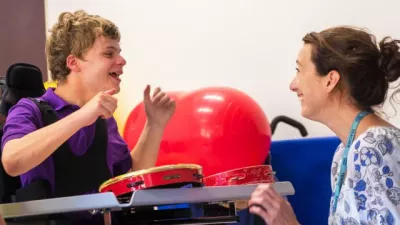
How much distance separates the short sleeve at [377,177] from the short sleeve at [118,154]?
80 centimetres

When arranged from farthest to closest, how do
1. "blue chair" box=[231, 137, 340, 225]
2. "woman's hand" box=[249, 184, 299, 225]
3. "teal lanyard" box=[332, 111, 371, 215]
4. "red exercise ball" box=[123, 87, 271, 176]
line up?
"blue chair" box=[231, 137, 340, 225]
"red exercise ball" box=[123, 87, 271, 176]
"teal lanyard" box=[332, 111, 371, 215]
"woman's hand" box=[249, 184, 299, 225]

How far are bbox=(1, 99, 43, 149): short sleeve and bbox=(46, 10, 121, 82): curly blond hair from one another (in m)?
0.23

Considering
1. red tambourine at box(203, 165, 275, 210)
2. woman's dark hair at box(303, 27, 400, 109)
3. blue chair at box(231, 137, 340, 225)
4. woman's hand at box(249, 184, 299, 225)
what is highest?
woman's dark hair at box(303, 27, 400, 109)

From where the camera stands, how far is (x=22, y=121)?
174 cm

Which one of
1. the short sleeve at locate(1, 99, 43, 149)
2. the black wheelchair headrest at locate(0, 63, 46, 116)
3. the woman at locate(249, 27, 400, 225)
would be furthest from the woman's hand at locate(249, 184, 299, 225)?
the black wheelchair headrest at locate(0, 63, 46, 116)

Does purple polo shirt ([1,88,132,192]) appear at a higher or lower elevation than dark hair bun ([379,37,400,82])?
lower

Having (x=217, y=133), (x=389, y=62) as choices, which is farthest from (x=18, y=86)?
(x=389, y=62)

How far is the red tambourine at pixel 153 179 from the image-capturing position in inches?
57.7

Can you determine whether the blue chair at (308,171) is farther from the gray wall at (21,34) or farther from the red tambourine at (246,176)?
the gray wall at (21,34)

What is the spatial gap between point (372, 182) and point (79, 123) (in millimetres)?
766

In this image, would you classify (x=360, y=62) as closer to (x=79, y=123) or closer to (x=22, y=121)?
(x=79, y=123)

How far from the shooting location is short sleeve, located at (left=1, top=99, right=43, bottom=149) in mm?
1705

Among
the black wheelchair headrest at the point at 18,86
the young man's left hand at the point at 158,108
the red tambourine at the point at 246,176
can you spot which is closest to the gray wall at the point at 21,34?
the black wheelchair headrest at the point at 18,86

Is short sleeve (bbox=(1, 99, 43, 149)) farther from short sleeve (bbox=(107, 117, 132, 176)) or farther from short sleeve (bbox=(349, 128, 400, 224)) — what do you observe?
short sleeve (bbox=(349, 128, 400, 224))
